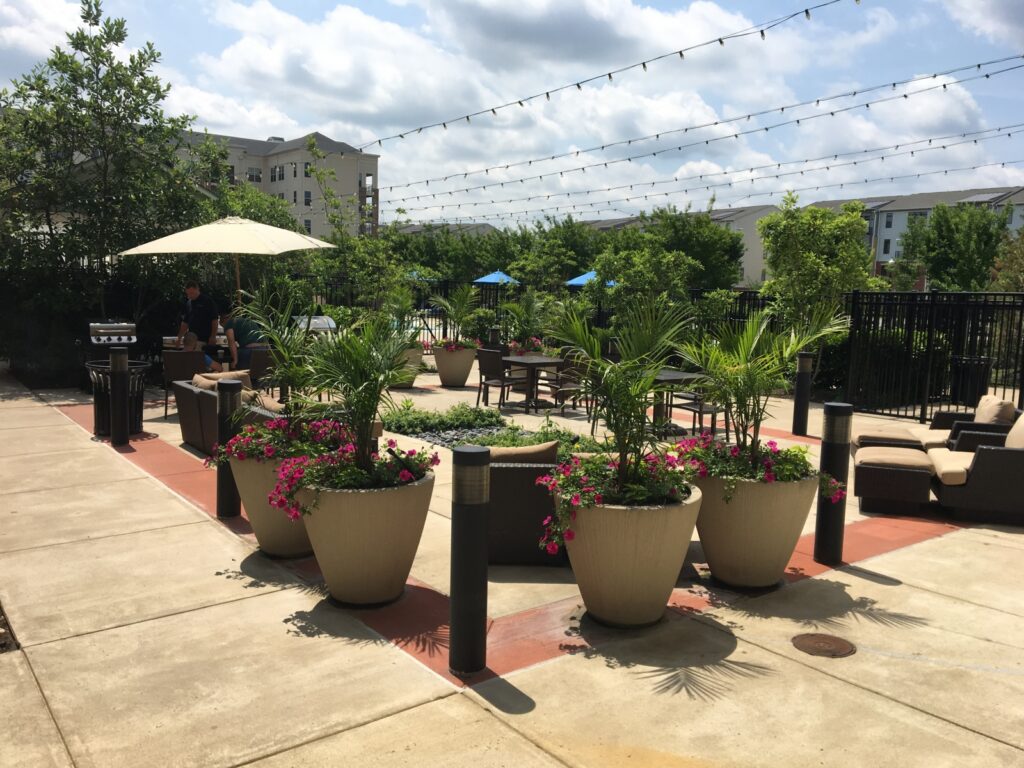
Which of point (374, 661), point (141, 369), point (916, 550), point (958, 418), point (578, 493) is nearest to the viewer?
point (374, 661)

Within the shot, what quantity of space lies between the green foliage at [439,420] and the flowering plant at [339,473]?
493 cm

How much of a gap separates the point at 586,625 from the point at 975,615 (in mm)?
2253

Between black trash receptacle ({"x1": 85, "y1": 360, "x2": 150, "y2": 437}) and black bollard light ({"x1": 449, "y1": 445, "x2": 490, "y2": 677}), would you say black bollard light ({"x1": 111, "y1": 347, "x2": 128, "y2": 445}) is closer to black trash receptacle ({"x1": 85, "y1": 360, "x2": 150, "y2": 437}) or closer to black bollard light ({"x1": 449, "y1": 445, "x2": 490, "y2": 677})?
black trash receptacle ({"x1": 85, "y1": 360, "x2": 150, "y2": 437})

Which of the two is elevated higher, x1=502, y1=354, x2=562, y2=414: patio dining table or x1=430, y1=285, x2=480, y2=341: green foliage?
x1=430, y1=285, x2=480, y2=341: green foliage

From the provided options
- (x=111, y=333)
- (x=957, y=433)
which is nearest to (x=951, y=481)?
(x=957, y=433)

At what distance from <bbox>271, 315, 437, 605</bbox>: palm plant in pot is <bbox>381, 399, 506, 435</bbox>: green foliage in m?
4.90

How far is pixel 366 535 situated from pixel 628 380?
1.65 metres

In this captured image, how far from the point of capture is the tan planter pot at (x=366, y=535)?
4.41 metres

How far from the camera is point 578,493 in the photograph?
4.27m

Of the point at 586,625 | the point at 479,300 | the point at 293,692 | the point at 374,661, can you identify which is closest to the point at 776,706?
the point at 586,625

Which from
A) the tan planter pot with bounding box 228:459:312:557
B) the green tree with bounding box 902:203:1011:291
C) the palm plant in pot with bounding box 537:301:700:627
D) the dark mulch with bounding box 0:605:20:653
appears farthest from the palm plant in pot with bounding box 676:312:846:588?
the green tree with bounding box 902:203:1011:291

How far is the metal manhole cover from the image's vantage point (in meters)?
4.13

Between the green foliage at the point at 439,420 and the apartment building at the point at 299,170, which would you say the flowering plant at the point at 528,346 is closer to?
the green foliage at the point at 439,420

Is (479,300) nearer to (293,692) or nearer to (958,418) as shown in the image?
(958,418)
